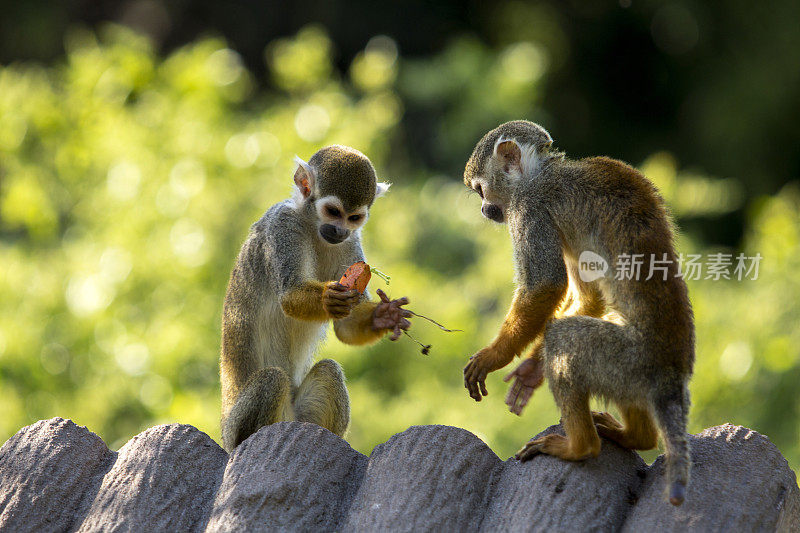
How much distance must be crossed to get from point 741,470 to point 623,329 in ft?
1.84

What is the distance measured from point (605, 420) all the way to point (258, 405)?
4.34ft

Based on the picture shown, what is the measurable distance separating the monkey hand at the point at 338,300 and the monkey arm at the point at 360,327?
17cm

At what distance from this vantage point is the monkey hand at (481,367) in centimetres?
313

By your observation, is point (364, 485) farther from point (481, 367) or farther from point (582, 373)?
point (582, 373)

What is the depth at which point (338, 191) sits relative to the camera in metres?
3.58

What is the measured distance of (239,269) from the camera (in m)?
3.90

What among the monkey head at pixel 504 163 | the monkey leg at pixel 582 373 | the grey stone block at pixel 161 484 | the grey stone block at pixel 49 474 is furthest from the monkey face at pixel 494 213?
the grey stone block at pixel 49 474

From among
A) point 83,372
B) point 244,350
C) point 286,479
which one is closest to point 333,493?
point 286,479

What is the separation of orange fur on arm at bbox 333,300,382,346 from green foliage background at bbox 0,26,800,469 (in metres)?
2.59

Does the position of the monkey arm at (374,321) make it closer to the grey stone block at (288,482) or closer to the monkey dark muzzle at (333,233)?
the monkey dark muzzle at (333,233)

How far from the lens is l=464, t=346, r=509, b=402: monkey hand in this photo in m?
3.13

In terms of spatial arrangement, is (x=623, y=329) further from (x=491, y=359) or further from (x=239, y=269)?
(x=239, y=269)

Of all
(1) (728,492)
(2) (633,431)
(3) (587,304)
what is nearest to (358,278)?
(3) (587,304)

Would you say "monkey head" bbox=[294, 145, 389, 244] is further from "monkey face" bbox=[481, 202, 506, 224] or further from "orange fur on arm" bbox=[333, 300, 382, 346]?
"monkey face" bbox=[481, 202, 506, 224]
